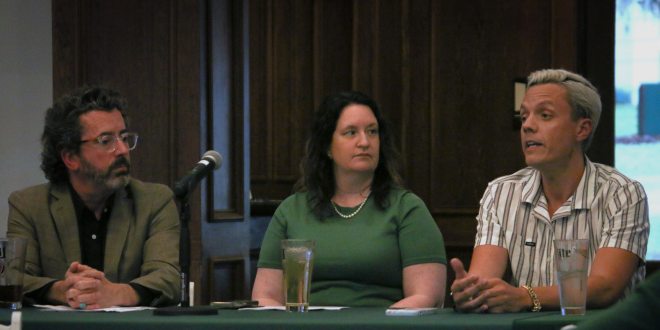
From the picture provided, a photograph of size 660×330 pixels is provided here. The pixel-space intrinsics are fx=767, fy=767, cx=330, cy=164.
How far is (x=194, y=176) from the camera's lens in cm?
183

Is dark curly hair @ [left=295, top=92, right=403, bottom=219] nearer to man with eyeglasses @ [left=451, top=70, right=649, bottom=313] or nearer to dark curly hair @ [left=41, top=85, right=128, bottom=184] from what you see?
man with eyeglasses @ [left=451, top=70, right=649, bottom=313]

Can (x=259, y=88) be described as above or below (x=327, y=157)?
above

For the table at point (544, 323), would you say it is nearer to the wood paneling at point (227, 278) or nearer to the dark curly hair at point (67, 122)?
the dark curly hair at point (67, 122)

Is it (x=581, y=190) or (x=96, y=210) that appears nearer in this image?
(x=581, y=190)

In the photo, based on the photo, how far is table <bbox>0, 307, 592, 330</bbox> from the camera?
4.29 ft

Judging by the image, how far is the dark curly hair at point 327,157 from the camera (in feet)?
8.01

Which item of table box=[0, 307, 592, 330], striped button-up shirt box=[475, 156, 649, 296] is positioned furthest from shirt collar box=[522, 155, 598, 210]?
table box=[0, 307, 592, 330]

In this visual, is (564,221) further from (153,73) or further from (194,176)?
(153,73)

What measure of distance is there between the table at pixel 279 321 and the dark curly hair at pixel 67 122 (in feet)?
2.78

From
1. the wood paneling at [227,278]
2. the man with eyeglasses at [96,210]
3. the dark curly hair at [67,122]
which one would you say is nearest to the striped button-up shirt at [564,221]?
the man with eyeglasses at [96,210]

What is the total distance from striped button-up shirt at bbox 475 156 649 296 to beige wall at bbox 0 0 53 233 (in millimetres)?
2052

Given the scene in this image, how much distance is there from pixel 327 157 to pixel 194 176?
76 centimetres

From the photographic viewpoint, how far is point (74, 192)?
2.29 m

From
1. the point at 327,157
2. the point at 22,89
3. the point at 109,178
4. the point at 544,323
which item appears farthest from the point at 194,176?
the point at 22,89
